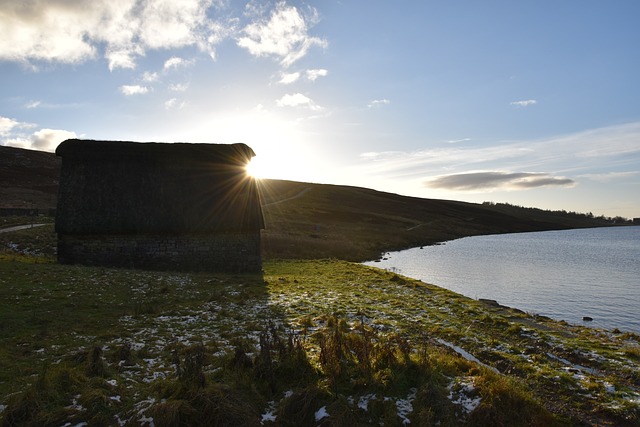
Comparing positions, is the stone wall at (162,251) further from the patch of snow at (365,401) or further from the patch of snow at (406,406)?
the patch of snow at (406,406)

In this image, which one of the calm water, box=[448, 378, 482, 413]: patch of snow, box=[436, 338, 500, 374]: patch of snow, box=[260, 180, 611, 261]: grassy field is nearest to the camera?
box=[448, 378, 482, 413]: patch of snow

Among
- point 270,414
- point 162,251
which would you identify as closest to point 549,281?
point 162,251

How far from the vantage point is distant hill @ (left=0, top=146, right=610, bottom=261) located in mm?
45406

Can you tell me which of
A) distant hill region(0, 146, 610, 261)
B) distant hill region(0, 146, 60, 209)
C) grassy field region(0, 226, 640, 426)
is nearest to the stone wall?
grassy field region(0, 226, 640, 426)

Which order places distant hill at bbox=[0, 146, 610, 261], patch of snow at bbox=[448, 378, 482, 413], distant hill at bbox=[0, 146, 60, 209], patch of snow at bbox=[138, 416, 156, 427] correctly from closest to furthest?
patch of snow at bbox=[138, 416, 156, 427] → patch of snow at bbox=[448, 378, 482, 413] → distant hill at bbox=[0, 146, 610, 261] → distant hill at bbox=[0, 146, 60, 209]

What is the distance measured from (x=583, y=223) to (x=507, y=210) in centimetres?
2738

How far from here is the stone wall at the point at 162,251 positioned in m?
23.3

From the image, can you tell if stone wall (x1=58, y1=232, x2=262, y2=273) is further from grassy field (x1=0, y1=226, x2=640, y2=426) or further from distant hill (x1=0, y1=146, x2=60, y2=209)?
distant hill (x1=0, y1=146, x2=60, y2=209)

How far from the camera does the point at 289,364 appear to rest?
7.81m

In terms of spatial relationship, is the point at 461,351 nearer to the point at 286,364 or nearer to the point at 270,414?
the point at 286,364

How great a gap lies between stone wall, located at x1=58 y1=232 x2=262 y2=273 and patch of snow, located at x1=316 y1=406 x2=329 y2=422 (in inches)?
718

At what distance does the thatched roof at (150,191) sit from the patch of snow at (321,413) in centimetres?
1843

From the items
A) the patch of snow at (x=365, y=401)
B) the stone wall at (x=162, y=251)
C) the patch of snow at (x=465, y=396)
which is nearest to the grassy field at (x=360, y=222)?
the stone wall at (x=162, y=251)

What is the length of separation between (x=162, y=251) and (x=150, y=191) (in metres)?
3.99
